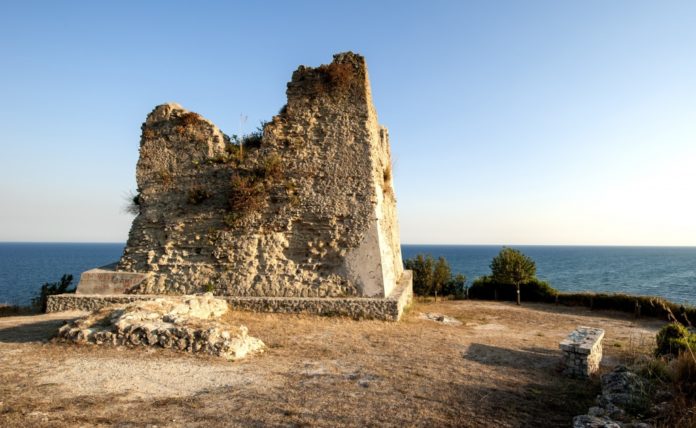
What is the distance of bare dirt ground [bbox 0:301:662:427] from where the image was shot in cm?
492

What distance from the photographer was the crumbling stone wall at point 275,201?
12.7 metres

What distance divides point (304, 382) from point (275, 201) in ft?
25.9

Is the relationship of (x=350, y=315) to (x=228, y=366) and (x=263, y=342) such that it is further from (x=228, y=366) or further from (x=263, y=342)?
(x=228, y=366)

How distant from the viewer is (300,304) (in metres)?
11.7

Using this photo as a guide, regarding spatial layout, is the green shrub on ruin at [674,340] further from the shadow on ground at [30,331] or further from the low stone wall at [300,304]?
the shadow on ground at [30,331]

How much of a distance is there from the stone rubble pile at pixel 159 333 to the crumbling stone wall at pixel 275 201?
3.99m

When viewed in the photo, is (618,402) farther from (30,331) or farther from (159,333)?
(30,331)

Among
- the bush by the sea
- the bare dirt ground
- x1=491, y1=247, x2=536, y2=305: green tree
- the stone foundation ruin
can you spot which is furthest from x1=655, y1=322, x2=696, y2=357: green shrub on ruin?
x1=491, y1=247, x2=536, y2=305: green tree

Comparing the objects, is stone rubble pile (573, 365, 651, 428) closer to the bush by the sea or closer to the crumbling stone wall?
the crumbling stone wall

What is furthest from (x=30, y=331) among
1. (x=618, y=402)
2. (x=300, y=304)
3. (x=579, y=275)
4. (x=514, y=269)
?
(x=579, y=275)

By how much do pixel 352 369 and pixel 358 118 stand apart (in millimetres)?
8717

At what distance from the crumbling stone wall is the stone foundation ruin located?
0.03 m

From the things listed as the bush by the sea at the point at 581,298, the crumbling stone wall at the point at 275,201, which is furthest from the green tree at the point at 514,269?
the crumbling stone wall at the point at 275,201

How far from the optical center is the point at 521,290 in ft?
73.1
